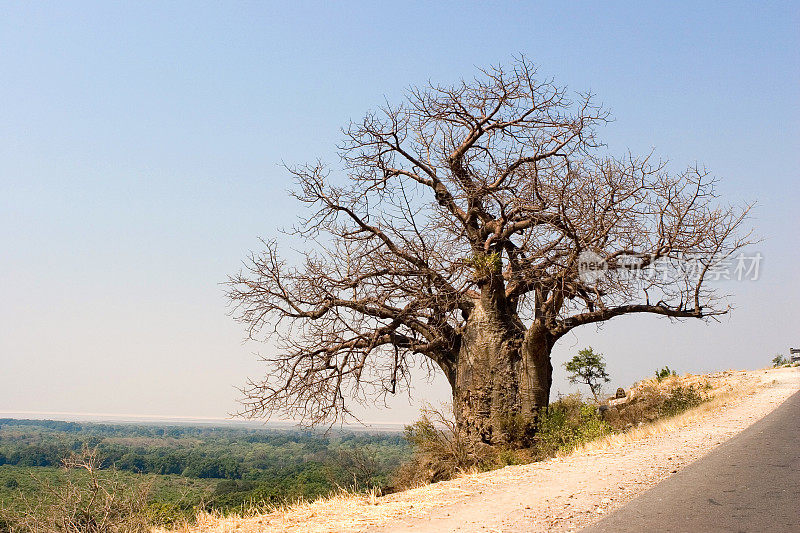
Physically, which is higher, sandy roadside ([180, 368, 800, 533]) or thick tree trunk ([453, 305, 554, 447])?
thick tree trunk ([453, 305, 554, 447])

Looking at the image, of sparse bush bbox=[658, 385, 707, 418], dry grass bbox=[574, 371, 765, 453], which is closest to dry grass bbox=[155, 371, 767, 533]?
dry grass bbox=[574, 371, 765, 453]

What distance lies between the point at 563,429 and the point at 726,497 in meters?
6.68

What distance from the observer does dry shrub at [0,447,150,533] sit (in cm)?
632

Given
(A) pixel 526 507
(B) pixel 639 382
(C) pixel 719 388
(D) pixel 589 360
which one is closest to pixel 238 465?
(D) pixel 589 360

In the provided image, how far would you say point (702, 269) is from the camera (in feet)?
43.3

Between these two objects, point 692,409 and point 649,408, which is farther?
point 649,408

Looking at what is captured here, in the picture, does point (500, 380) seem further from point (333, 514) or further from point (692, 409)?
point (333, 514)

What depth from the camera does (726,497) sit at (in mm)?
5988

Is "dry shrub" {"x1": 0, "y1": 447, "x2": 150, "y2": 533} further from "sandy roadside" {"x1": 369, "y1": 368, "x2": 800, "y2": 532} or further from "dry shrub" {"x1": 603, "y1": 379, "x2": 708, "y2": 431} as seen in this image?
"dry shrub" {"x1": 603, "y1": 379, "x2": 708, "y2": 431}

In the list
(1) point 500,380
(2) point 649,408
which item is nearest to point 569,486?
(1) point 500,380

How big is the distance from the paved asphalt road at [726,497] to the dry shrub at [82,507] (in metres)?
4.65

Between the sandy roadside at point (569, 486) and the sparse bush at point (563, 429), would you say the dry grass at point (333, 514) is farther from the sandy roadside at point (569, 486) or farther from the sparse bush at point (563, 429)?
the sparse bush at point (563, 429)

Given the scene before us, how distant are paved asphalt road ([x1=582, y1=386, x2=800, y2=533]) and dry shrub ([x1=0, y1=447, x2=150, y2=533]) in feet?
15.2

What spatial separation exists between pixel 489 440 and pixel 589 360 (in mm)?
12234
